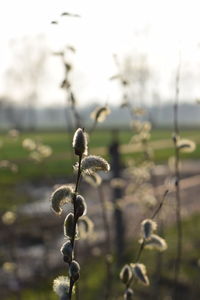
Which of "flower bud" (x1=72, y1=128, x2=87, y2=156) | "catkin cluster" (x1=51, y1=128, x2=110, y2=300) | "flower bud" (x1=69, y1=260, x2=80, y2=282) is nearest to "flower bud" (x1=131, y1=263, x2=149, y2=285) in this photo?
"catkin cluster" (x1=51, y1=128, x2=110, y2=300)

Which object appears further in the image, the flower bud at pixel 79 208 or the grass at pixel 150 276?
the grass at pixel 150 276

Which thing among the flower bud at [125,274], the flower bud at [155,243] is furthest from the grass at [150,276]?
the flower bud at [125,274]

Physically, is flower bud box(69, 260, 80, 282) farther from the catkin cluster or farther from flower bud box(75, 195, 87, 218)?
flower bud box(75, 195, 87, 218)

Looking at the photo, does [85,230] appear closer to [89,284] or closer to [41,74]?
[89,284]

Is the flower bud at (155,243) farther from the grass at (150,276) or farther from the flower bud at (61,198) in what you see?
the grass at (150,276)

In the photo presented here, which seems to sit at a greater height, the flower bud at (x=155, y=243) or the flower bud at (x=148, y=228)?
the flower bud at (x=148, y=228)

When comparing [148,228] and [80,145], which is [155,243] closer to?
[148,228]

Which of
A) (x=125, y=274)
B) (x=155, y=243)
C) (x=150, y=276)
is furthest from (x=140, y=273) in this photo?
(x=150, y=276)

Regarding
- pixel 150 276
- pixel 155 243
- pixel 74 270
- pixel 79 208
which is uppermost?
pixel 79 208

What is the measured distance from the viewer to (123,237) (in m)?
6.63

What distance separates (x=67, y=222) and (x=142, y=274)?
0.49m

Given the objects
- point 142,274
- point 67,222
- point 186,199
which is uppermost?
point 67,222

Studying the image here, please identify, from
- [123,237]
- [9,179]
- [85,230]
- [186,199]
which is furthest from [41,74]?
[85,230]

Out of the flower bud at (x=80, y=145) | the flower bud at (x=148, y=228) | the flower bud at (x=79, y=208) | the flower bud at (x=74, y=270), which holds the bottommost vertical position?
the flower bud at (x=148, y=228)
